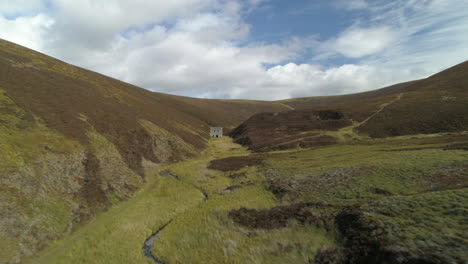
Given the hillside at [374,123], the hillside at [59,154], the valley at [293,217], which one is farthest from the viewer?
the hillside at [374,123]

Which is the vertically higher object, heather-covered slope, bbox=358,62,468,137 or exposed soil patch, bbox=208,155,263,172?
heather-covered slope, bbox=358,62,468,137

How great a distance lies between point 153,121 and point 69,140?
3256cm

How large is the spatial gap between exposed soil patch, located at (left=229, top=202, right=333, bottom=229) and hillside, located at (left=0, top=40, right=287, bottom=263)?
17753 mm

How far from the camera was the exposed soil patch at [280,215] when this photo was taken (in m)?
20.3

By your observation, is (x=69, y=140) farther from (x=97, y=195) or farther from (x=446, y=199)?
(x=446, y=199)

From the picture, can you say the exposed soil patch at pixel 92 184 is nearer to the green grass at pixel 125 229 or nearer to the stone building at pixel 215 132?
the green grass at pixel 125 229

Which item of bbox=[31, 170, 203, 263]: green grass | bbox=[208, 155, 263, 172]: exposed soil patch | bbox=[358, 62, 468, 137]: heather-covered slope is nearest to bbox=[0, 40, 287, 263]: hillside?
bbox=[31, 170, 203, 263]: green grass

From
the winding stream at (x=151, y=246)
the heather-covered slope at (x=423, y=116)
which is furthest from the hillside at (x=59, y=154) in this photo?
the heather-covered slope at (x=423, y=116)

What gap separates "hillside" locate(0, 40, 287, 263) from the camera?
21172 mm

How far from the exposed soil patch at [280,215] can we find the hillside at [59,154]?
1775cm

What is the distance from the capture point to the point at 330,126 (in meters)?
81.8

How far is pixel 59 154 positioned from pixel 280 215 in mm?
31630

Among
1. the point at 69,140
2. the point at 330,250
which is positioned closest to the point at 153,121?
the point at 69,140

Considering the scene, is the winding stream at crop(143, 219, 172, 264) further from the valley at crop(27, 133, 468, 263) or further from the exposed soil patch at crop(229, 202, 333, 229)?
the exposed soil patch at crop(229, 202, 333, 229)
